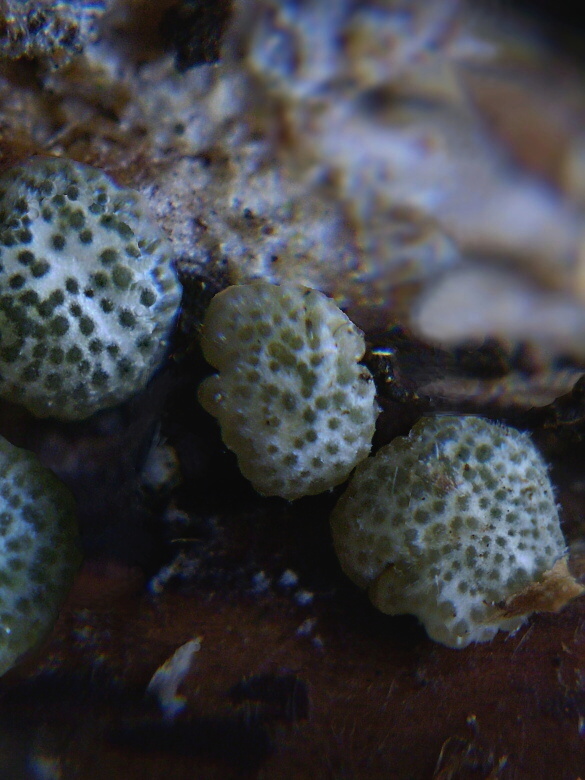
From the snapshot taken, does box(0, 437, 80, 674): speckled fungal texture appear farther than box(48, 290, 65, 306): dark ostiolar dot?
Yes

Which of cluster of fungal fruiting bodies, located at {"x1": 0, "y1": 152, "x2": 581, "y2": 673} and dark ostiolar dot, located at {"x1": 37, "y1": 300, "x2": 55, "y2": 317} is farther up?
dark ostiolar dot, located at {"x1": 37, "y1": 300, "x2": 55, "y2": 317}

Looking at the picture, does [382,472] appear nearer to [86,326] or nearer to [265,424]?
[265,424]

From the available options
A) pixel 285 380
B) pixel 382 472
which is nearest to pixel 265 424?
pixel 285 380

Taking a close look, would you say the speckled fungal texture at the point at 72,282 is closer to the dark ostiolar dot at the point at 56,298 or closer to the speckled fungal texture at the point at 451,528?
the dark ostiolar dot at the point at 56,298

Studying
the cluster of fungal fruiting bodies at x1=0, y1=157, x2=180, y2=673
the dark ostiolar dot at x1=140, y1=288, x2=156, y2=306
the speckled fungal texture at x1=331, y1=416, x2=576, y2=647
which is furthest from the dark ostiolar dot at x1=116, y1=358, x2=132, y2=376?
the speckled fungal texture at x1=331, y1=416, x2=576, y2=647

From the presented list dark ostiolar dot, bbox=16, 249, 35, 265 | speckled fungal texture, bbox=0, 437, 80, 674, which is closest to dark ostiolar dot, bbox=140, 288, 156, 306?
dark ostiolar dot, bbox=16, 249, 35, 265

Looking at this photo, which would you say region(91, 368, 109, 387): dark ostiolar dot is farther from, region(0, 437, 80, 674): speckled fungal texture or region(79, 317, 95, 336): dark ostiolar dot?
region(0, 437, 80, 674): speckled fungal texture

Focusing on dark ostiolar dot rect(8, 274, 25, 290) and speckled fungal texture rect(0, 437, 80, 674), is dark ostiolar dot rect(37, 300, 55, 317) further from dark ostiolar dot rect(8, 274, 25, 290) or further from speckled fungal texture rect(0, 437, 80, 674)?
speckled fungal texture rect(0, 437, 80, 674)

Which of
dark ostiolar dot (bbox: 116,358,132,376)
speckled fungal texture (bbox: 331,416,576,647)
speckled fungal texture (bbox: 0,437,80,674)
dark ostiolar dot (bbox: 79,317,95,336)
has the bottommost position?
speckled fungal texture (bbox: 331,416,576,647)
